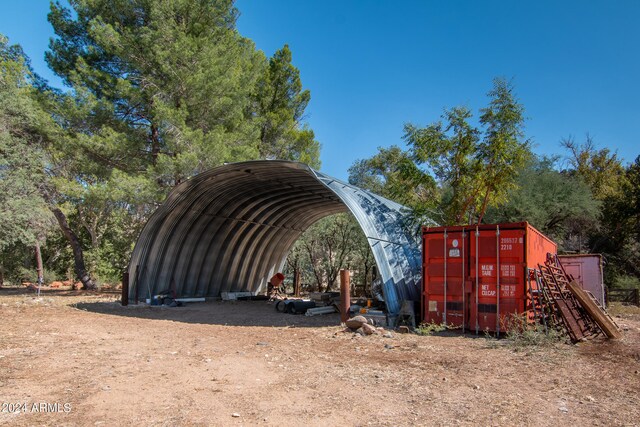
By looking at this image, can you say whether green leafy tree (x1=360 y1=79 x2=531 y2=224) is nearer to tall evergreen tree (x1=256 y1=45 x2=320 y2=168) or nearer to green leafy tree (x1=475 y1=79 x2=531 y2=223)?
green leafy tree (x1=475 y1=79 x2=531 y2=223)

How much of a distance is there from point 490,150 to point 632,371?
8.80 m

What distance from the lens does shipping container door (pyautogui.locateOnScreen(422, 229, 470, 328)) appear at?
10.7m

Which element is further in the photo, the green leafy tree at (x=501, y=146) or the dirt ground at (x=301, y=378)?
the green leafy tree at (x=501, y=146)

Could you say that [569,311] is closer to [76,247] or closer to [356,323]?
[356,323]

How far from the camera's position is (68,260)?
3347 centimetres

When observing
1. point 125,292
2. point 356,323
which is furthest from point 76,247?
point 356,323

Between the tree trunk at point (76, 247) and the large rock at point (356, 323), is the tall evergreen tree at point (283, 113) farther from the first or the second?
the large rock at point (356, 323)

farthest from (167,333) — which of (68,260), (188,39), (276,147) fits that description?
(68,260)

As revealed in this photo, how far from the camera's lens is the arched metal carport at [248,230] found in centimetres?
1309

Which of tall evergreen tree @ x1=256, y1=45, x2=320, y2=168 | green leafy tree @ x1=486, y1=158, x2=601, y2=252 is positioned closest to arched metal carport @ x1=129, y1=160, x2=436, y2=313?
tall evergreen tree @ x1=256, y1=45, x2=320, y2=168

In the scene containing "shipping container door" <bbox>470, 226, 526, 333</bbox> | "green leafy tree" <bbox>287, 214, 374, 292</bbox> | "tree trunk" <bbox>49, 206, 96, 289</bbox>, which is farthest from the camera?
"green leafy tree" <bbox>287, 214, 374, 292</bbox>

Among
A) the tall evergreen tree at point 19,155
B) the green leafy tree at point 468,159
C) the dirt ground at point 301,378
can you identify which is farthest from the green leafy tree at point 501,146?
the tall evergreen tree at point 19,155

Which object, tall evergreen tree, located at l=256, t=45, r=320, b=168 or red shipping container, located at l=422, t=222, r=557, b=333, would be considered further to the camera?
tall evergreen tree, located at l=256, t=45, r=320, b=168

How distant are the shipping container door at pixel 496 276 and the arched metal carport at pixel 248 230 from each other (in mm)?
2081
